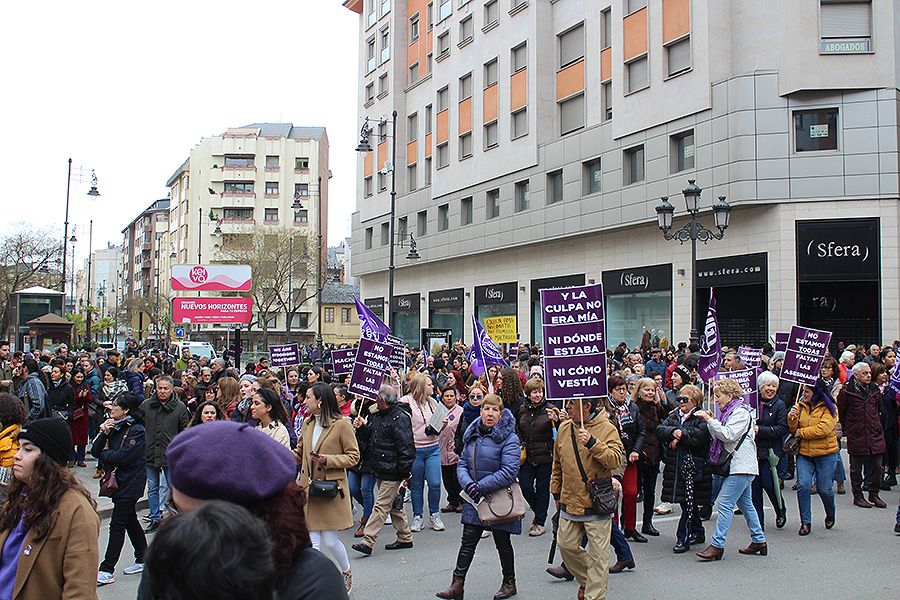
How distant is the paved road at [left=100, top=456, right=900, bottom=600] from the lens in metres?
7.43

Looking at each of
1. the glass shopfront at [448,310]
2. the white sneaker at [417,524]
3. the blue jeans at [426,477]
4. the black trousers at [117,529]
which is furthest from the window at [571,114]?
the black trousers at [117,529]

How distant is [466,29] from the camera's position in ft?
141

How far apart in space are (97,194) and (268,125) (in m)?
55.4

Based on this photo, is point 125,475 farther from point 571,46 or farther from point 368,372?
point 571,46

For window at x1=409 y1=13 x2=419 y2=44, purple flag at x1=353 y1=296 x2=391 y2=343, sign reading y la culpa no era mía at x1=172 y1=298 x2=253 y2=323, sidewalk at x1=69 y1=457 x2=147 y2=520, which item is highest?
window at x1=409 y1=13 x2=419 y2=44

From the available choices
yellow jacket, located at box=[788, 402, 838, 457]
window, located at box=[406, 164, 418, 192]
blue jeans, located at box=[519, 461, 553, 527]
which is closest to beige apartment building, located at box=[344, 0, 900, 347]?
window, located at box=[406, 164, 418, 192]

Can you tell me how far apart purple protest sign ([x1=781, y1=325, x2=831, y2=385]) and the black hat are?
8851 millimetres

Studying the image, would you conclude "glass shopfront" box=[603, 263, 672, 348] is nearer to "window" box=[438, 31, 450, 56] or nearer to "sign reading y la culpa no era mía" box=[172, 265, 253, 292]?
"sign reading y la culpa no era mía" box=[172, 265, 253, 292]

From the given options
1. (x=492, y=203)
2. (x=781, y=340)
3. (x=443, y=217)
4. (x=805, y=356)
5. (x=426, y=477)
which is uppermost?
(x=492, y=203)

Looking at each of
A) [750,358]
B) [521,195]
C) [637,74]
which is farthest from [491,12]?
[750,358]

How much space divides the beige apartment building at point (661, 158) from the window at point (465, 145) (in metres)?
0.09

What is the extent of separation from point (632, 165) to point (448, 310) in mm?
16234

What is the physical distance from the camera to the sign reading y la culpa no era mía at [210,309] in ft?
94.1

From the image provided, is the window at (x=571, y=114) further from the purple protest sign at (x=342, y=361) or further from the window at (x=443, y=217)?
the purple protest sign at (x=342, y=361)
